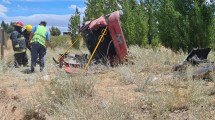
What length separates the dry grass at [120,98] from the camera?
5.50 m

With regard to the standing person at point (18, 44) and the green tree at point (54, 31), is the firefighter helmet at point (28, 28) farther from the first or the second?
the green tree at point (54, 31)

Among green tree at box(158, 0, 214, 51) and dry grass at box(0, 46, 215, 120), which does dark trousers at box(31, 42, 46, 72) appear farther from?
green tree at box(158, 0, 214, 51)

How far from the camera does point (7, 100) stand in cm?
802

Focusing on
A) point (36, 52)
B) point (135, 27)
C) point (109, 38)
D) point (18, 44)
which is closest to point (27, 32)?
point (18, 44)

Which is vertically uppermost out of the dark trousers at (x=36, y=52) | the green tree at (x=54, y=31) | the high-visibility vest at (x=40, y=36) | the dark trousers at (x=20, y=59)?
the high-visibility vest at (x=40, y=36)

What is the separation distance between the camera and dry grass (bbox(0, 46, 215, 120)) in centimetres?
550

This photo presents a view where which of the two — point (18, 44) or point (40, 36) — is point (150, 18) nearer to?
point (18, 44)

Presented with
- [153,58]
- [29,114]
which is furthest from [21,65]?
[29,114]

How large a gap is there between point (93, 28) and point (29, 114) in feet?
17.9

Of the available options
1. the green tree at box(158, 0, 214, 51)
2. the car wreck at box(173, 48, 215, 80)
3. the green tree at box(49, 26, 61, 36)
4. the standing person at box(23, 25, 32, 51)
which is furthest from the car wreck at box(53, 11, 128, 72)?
Answer: the green tree at box(49, 26, 61, 36)

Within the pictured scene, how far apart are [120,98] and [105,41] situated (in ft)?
19.0

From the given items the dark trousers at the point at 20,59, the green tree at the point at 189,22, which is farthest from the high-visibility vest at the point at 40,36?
the green tree at the point at 189,22

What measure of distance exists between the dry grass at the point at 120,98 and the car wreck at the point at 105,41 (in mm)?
1798

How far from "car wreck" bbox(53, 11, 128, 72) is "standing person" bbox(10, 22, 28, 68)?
107 inches
